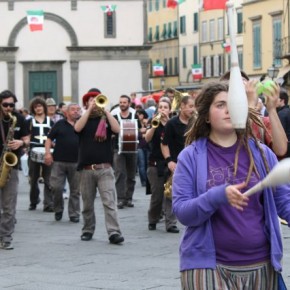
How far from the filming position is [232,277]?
5.78m

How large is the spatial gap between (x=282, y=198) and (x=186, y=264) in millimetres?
608

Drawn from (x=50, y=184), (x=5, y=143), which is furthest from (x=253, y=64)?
(x=5, y=143)

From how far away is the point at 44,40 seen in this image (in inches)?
2287

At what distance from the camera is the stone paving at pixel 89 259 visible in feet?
34.4

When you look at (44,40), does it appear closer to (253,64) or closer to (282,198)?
(253,64)

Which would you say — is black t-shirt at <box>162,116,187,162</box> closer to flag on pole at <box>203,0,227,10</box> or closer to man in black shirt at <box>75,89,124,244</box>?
man in black shirt at <box>75,89,124,244</box>

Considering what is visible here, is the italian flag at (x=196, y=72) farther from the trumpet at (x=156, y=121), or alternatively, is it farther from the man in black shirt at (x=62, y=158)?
the trumpet at (x=156, y=121)

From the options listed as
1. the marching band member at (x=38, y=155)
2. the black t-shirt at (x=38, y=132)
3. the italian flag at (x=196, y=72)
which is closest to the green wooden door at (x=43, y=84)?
the italian flag at (x=196, y=72)

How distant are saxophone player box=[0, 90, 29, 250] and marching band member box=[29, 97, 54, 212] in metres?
4.96

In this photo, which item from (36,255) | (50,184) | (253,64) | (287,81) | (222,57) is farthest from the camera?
(222,57)

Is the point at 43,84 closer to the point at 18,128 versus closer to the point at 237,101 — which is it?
the point at 18,128

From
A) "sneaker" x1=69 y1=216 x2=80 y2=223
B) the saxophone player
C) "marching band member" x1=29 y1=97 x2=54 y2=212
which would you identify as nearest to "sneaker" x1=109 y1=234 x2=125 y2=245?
the saxophone player

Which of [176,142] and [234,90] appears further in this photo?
[176,142]

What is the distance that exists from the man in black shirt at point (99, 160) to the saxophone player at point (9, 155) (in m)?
0.70
